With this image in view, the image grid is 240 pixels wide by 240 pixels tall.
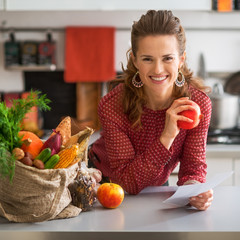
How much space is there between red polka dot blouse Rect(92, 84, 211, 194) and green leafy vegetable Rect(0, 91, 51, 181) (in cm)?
42

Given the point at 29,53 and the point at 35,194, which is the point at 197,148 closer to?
the point at 35,194

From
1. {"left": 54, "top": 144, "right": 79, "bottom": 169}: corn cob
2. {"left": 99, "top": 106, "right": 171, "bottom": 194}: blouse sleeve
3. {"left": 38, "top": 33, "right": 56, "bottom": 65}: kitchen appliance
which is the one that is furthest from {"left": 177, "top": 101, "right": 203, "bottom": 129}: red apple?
{"left": 38, "top": 33, "right": 56, "bottom": 65}: kitchen appliance

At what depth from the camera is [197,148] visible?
1.54 meters

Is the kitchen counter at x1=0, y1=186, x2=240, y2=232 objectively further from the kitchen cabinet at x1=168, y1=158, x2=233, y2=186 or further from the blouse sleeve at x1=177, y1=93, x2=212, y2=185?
the kitchen cabinet at x1=168, y1=158, x2=233, y2=186

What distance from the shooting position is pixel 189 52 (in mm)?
3098

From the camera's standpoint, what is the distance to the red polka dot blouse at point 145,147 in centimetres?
144

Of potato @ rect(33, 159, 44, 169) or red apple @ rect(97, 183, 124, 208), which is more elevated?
potato @ rect(33, 159, 44, 169)

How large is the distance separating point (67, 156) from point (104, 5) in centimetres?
184

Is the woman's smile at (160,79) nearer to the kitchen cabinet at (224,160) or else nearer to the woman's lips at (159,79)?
the woman's lips at (159,79)

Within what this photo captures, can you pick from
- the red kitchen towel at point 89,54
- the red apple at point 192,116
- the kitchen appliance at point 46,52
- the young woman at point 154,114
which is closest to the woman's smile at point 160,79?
the young woman at point 154,114

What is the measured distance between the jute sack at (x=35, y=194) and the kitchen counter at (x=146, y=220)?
0.03 meters

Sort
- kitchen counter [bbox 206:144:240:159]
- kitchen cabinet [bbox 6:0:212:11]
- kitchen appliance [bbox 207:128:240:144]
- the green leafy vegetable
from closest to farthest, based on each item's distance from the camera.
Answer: the green leafy vegetable, kitchen counter [bbox 206:144:240:159], kitchen appliance [bbox 207:128:240:144], kitchen cabinet [bbox 6:0:212:11]

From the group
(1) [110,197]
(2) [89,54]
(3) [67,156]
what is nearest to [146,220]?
(1) [110,197]

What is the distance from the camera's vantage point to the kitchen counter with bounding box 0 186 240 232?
3.65ft
